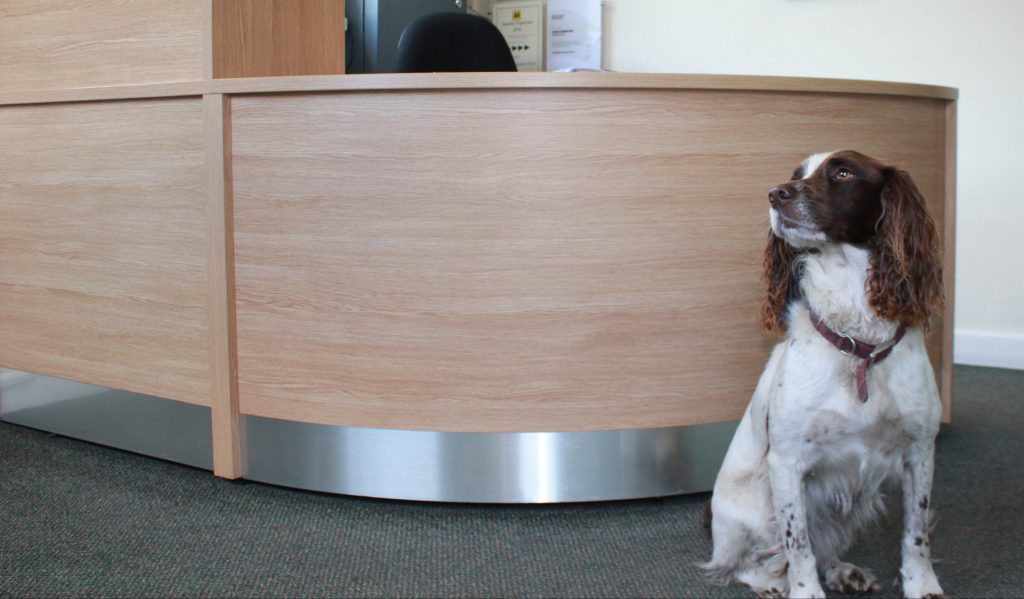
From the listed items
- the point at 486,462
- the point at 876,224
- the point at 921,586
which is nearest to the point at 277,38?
the point at 486,462

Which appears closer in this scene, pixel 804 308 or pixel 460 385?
pixel 804 308

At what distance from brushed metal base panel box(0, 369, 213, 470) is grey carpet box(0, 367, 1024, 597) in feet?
0.24

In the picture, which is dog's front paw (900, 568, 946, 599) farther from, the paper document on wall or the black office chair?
the paper document on wall

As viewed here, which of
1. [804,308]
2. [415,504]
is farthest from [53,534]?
[804,308]

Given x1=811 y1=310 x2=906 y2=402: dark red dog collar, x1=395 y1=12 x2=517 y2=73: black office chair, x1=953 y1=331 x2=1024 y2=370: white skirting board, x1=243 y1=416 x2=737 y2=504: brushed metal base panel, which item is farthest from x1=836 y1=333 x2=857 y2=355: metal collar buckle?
x1=953 y1=331 x2=1024 y2=370: white skirting board

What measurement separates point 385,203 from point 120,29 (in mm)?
1087

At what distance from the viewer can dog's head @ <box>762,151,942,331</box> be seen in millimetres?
1615

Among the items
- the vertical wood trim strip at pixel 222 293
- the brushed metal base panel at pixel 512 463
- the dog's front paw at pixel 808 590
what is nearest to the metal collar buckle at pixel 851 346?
the dog's front paw at pixel 808 590

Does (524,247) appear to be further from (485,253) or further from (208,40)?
(208,40)

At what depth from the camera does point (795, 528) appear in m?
1.71

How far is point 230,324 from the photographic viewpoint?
231 centimetres

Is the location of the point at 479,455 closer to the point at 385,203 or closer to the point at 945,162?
the point at 385,203

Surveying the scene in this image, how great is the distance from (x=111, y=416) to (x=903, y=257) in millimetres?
2201

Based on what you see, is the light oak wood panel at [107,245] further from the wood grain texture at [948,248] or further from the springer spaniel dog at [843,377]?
the wood grain texture at [948,248]
